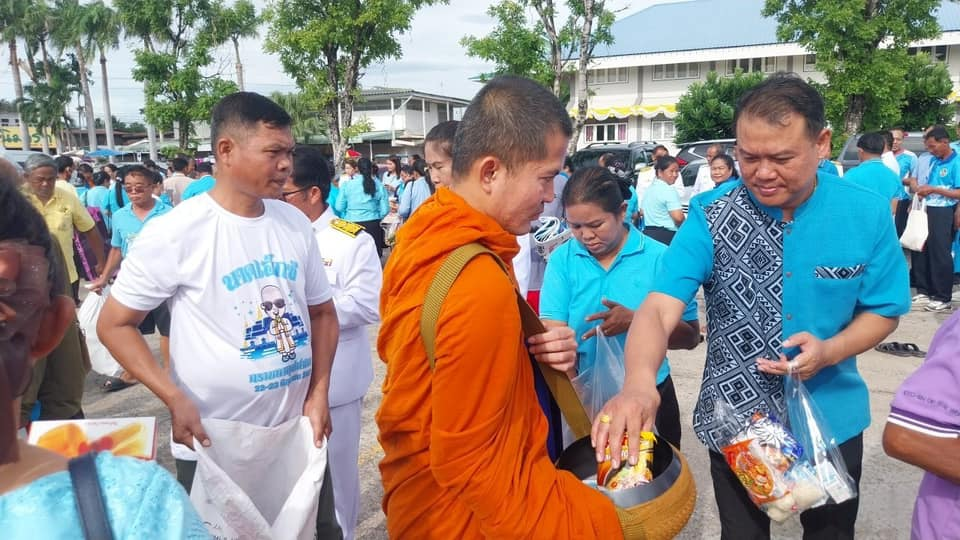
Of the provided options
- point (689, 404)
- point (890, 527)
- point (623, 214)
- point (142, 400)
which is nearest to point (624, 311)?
point (623, 214)

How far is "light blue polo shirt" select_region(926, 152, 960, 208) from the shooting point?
25.3 feet

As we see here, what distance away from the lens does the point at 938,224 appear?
25.7ft

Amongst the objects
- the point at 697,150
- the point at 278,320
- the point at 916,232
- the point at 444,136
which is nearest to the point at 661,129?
the point at 697,150

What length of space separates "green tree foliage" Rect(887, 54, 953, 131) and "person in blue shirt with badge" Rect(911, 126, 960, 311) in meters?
19.6

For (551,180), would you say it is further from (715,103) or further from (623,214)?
(715,103)

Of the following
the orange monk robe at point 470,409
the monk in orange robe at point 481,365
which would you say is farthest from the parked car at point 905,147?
the orange monk robe at point 470,409

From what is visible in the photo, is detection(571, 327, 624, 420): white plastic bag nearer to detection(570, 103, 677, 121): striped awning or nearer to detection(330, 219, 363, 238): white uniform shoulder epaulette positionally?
detection(330, 219, 363, 238): white uniform shoulder epaulette

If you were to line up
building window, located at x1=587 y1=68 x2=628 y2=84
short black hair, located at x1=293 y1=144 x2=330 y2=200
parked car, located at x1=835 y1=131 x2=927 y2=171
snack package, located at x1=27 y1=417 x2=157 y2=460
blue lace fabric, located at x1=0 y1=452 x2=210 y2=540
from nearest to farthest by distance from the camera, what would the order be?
blue lace fabric, located at x1=0 y1=452 x2=210 y2=540
snack package, located at x1=27 y1=417 x2=157 y2=460
short black hair, located at x1=293 y1=144 x2=330 y2=200
parked car, located at x1=835 y1=131 x2=927 y2=171
building window, located at x1=587 y1=68 x2=628 y2=84

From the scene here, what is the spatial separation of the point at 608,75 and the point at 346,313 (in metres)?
39.6

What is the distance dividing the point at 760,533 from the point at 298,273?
1.94m

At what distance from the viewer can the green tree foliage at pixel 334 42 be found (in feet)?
57.7

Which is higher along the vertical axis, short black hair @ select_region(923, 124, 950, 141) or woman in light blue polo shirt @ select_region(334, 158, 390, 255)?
short black hair @ select_region(923, 124, 950, 141)

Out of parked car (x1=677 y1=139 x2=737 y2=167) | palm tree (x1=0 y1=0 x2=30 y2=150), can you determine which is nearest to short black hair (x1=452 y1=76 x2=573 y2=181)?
parked car (x1=677 y1=139 x2=737 y2=167)

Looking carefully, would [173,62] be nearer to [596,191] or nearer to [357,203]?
[357,203]
